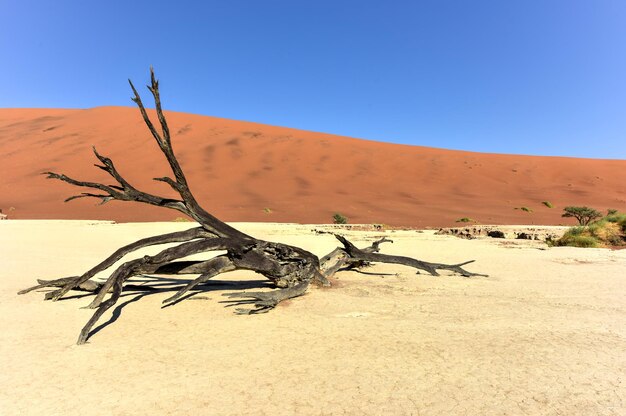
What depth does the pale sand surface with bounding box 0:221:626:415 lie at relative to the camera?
8.01ft

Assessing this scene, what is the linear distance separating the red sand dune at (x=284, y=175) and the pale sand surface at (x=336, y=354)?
17.1 m

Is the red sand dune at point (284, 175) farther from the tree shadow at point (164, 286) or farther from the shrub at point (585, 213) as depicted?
the tree shadow at point (164, 286)

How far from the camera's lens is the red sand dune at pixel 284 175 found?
24.8 metres

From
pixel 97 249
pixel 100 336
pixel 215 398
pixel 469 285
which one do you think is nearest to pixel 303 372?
pixel 215 398

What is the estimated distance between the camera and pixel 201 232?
16.2 ft

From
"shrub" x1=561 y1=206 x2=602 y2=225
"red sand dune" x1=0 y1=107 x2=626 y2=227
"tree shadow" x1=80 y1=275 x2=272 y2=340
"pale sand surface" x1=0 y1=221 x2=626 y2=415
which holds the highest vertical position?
"red sand dune" x1=0 y1=107 x2=626 y2=227

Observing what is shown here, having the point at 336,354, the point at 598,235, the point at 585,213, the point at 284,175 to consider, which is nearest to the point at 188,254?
the point at 336,354

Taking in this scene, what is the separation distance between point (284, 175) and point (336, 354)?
33.8 metres

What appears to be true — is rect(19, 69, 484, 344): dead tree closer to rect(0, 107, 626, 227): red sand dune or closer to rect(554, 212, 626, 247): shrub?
rect(554, 212, 626, 247): shrub

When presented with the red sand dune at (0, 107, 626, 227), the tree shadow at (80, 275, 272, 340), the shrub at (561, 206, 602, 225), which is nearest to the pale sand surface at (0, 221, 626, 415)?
the tree shadow at (80, 275, 272, 340)

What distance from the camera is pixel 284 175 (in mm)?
36531

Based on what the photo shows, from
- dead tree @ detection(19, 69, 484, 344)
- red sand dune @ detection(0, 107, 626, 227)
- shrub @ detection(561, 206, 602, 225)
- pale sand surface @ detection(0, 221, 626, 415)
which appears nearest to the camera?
pale sand surface @ detection(0, 221, 626, 415)

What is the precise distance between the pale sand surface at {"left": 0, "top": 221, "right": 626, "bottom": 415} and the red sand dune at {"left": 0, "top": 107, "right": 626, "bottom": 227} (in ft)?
56.2

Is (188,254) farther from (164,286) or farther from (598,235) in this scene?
(598,235)
